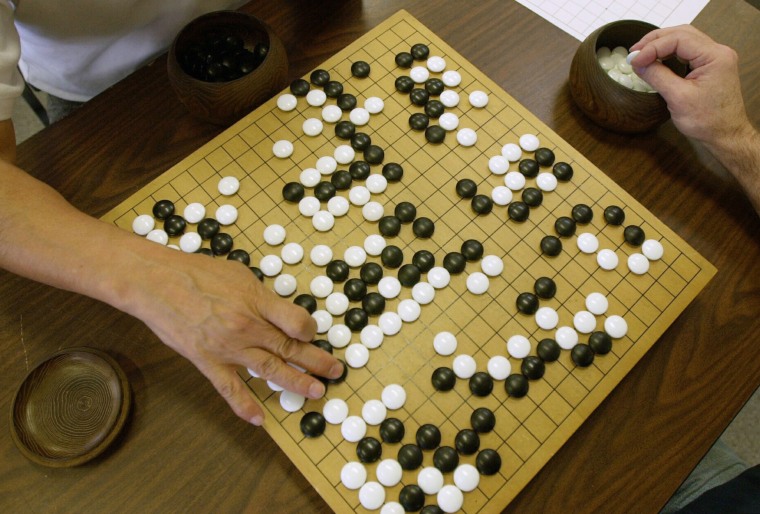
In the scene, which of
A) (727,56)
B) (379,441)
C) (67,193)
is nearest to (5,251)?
(67,193)

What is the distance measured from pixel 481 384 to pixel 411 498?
174 mm

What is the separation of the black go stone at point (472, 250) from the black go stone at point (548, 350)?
16 cm

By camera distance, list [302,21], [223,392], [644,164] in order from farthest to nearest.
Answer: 1. [302,21]
2. [644,164]
3. [223,392]

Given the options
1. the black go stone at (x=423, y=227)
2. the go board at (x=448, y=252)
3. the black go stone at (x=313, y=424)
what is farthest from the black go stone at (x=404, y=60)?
the black go stone at (x=313, y=424)

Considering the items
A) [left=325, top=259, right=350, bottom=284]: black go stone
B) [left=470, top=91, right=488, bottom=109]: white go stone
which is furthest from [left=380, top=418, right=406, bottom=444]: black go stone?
[left=470, top=91, right=488, bottom=109]: white go stone

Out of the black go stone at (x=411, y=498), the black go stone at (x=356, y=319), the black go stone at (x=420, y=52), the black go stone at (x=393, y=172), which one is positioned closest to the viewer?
the black go stone at (x=411, y=498)

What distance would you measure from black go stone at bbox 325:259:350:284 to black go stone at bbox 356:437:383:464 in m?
0.24

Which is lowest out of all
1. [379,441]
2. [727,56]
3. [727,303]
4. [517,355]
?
[379,441]

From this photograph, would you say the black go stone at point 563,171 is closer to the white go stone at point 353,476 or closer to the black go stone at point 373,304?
the black go stone at point 373,304

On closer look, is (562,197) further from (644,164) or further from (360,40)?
(360,40)

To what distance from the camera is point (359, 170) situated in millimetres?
920

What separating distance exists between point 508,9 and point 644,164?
0.42 m

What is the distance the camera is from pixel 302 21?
1098 mm

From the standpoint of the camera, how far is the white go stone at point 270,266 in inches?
33.4
